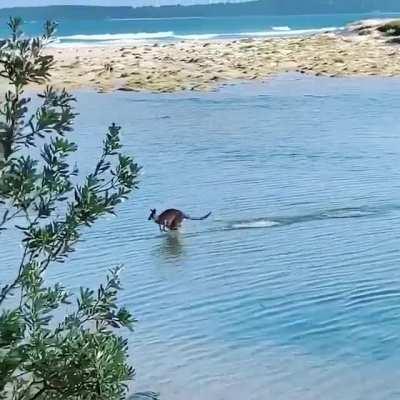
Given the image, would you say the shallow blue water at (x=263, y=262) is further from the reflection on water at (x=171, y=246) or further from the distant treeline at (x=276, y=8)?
the distant treeline at (x=276, y=8)

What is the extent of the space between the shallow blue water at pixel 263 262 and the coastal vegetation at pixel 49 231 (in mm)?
2955

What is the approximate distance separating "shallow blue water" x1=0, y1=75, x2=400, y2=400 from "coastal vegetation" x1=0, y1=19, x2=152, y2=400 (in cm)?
295

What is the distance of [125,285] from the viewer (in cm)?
856

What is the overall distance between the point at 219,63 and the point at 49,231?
92.9ft

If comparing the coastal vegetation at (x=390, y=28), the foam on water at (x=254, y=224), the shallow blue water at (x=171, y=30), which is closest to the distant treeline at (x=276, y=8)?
the shallow blue water at (x=171, y=30)

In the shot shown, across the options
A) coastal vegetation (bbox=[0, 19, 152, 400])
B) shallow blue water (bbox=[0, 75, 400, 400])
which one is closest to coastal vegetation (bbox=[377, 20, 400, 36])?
shallow blue water (bbox=[0, 75, 400, 400])

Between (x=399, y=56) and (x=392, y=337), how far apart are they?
80.1 ft

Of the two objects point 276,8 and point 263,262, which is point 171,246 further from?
point 276,8

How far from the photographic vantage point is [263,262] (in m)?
9.12

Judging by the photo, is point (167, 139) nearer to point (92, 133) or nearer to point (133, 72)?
point (92, 133)

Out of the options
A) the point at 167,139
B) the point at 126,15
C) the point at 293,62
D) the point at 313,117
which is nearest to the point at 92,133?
the point at 167,139

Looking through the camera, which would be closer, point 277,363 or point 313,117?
point 277,363

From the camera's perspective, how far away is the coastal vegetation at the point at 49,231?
317 centimetres

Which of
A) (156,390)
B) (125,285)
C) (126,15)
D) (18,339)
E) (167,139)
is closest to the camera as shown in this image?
(18,339)
